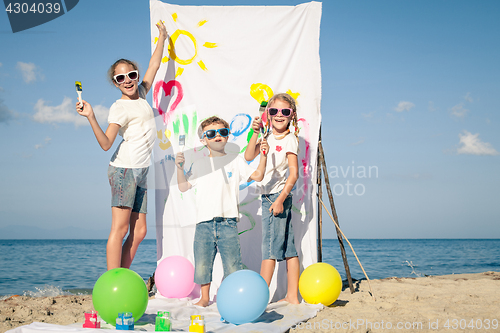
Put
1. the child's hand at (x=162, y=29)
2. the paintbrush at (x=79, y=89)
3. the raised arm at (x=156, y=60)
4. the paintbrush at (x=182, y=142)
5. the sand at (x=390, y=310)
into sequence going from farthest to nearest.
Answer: the child's hand at (x=162, y=29) < the raised arm at (x=156, y=60) < the paintbrush at (x=182, y=142) < the paintbrush at (x=79, y=89) < the sand at (x=390, y=310)

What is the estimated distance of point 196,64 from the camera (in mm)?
4367

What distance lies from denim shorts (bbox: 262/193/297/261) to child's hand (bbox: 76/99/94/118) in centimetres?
182

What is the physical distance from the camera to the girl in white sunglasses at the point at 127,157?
3387 mm

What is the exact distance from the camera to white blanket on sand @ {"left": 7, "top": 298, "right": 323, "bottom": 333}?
237 centimetres

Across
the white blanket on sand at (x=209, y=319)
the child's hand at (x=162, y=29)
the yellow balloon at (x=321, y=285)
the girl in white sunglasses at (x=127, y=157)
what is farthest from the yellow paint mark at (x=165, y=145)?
the yellow balloon at (x=321, y=285)

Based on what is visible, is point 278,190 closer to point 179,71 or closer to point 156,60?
point 179,71

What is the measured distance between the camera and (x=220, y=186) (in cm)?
355

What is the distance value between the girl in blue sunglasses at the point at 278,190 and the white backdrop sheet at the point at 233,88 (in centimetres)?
50

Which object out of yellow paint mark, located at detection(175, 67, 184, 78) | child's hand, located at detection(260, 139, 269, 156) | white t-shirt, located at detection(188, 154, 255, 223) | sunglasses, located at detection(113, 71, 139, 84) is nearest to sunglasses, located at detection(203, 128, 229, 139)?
white t-shirt, located at detection(188, 154, 255, 223)

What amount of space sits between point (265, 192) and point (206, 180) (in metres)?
0.61

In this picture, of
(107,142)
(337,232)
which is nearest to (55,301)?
(107,142)

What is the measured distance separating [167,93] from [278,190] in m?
1.84

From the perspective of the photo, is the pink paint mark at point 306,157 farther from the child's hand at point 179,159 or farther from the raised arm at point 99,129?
the raised arm at point 99,129

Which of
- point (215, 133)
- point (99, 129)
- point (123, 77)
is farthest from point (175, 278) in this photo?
point (123, 77)
